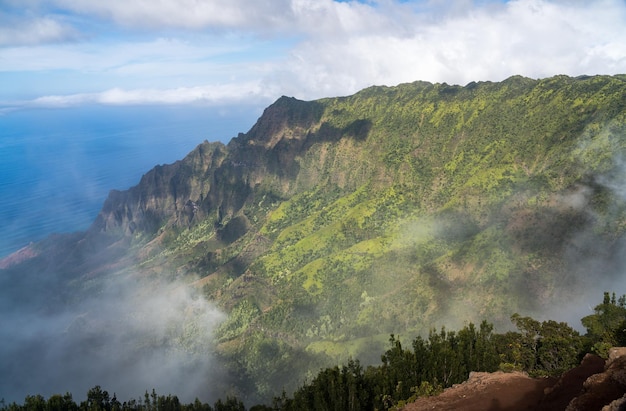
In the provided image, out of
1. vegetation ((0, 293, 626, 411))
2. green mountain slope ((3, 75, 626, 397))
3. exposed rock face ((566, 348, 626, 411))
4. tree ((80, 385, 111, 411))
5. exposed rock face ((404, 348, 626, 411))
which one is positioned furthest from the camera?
green mountain slope ((3, 75, 626, 397))

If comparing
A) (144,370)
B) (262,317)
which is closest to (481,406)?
(262,317)

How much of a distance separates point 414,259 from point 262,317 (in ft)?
217

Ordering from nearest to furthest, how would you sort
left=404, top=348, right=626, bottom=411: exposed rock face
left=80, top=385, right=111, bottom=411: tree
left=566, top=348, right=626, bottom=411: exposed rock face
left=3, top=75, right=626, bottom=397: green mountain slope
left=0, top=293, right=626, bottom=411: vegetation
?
1. left=566, top=348, right=626, bottom=411: exposed rock face
2. left=404, top=348, right=626, bottom=411: exposed rock face
3. left=0, top=293, right=626, bottom=411: vegetation
4. left=80, top=385, right=111, bottom=411: tree
5. left=3, top=75, right=626, bottom=397: green mountain slope

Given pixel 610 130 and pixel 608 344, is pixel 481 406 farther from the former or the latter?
pixel 610 130

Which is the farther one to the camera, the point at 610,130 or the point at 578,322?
the point at 610,130

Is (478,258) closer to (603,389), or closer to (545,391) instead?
(545,391)

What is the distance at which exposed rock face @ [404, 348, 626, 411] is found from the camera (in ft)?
109

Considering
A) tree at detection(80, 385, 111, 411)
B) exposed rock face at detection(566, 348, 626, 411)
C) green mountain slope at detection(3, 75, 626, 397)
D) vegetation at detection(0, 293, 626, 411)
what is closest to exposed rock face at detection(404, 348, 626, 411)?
exposed rock face at detection(566, 348, 626, 411)

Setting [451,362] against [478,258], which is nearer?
[451,362]

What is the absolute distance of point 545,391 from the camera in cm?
4225

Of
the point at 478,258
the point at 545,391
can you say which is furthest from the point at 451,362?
the point at 478,258

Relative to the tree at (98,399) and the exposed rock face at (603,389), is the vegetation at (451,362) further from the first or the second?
the tree at (98,399)

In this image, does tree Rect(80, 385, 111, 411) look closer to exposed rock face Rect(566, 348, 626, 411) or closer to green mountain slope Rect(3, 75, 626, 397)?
green mountain slope Rect(3, 75, 626, 397)

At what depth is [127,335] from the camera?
622 feet
